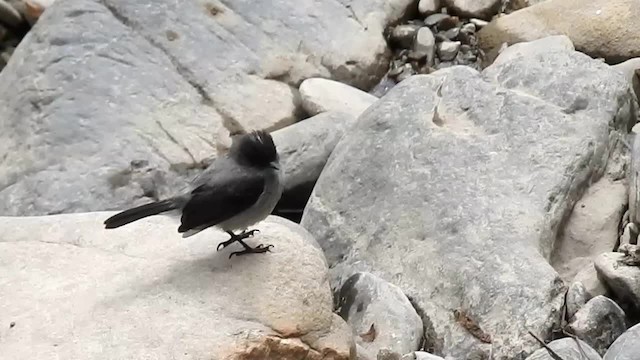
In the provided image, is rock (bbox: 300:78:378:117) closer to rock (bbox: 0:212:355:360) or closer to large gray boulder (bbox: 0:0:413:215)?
large gray boulder (bbox: 0:0:413:215)

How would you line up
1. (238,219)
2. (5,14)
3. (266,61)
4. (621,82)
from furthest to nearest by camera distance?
1. (5,14)
2. (266,61)
3. (621,82)
4. (238,219)

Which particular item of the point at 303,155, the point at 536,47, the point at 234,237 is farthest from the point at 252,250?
the point at 536,47

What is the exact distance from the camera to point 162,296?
363 cm

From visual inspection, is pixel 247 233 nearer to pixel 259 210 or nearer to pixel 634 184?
pixel 259 210

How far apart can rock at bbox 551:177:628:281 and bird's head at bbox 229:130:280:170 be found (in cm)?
173

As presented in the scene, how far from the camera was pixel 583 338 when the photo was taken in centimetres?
409

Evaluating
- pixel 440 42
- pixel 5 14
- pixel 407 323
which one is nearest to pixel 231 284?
pixel 407 323

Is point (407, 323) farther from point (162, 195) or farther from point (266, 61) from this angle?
point (266, 61)

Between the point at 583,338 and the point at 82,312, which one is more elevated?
the point at 82,312

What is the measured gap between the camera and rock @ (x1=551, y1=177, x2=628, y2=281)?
473 cm

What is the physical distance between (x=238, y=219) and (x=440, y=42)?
3.77 m

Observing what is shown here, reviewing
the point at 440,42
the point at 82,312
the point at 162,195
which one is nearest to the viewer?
the point at 82,312

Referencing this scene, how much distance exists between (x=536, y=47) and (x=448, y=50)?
35.6 inches

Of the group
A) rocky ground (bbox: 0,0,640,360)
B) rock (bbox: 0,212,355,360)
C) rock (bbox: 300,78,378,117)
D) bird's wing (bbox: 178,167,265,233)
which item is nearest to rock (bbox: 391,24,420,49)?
rocky ground (bbox: 0,0,640,360)
